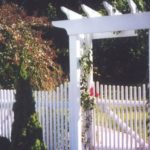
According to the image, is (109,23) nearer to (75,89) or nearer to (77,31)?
(77,31)

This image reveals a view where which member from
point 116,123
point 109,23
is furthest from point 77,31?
point 116,123

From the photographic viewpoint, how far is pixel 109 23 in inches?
337

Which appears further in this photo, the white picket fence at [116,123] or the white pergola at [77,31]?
the white picket fence at [116,123]

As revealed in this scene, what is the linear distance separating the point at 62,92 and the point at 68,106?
366 mm

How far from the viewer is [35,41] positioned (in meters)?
11.7

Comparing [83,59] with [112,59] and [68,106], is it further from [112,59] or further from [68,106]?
[112,59]

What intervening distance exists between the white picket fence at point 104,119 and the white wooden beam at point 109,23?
1.28 m

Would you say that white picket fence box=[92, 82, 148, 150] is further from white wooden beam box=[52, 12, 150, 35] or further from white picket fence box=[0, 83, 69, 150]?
white wooden beam box=[52, 12, 150, 35]

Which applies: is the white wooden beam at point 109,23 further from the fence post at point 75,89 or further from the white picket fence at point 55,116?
the white picket fence at point 55,116

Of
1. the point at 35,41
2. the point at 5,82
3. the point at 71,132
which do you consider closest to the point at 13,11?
the point at 35,41

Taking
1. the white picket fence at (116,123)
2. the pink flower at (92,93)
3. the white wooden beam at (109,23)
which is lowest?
the white picket fence at (116,123)

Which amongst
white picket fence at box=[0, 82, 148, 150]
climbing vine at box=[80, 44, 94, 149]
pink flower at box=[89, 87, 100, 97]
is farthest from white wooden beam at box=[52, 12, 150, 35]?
pink flower at box=[89, 87, 100, 97]

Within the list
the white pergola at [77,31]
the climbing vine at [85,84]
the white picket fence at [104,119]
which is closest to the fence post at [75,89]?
the white pergola at [77,31]

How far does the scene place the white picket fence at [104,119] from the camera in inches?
355
